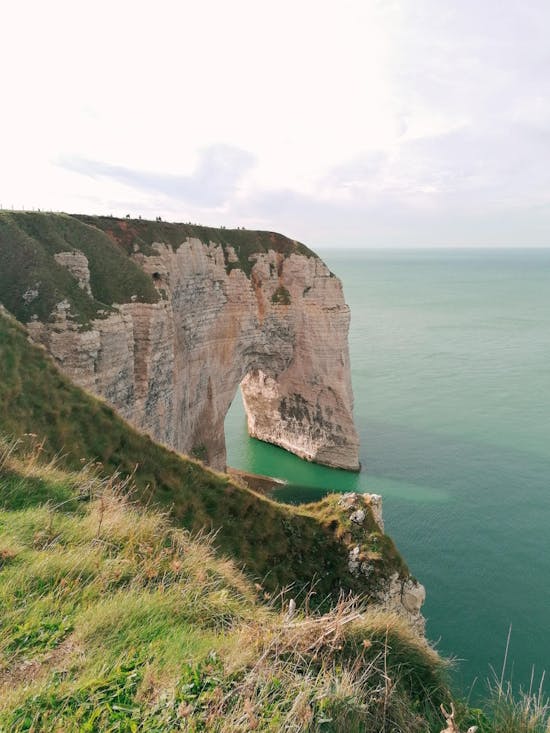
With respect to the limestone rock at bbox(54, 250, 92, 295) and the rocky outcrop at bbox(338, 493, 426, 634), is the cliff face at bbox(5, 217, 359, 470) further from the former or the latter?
the rocky outcrop at bbox(338, 493, 426, 634)

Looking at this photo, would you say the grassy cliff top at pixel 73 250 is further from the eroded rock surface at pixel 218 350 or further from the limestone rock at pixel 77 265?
the eroded rock surface at pixel 218 350

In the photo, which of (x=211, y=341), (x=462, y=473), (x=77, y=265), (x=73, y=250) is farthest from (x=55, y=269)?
(x=462, y=473)

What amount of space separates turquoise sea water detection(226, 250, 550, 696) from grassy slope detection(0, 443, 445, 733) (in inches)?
421

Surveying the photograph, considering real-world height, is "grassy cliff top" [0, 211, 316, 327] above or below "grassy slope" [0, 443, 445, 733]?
above

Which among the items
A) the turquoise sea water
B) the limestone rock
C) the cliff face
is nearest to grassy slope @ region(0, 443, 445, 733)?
the turquoise sea water

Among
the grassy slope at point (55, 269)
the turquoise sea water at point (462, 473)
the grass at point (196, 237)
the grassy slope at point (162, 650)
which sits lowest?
the turquoise sea water at point (462, 473)

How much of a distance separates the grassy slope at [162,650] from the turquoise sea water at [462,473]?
1069 centimetres

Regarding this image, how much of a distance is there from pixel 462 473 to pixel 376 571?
940 inches

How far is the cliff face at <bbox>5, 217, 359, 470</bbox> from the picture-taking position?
2267cm

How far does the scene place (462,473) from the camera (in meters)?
35.7

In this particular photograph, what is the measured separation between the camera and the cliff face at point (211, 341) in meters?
22.7

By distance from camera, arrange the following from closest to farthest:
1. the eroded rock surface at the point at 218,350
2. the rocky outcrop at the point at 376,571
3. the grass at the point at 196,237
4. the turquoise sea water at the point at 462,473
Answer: the rocky outcrop at the point at 376,571, the turquoise sea water at the point at 462,473, the eroded rock surface at the point at 218,350, the grass at the point at 196,237

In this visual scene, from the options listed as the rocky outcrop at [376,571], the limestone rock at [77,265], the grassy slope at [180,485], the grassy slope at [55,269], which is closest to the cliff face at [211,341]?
the limestone rock at [77,265]

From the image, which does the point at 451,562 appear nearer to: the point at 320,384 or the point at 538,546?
the point at 538,546
